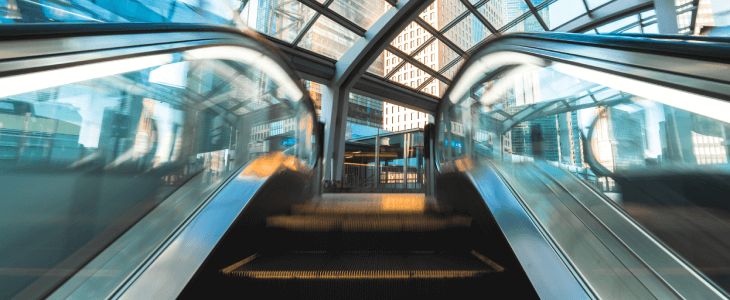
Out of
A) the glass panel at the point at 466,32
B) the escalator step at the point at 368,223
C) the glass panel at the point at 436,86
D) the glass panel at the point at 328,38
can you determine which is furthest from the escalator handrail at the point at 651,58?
the glass panel at the point at 436,86

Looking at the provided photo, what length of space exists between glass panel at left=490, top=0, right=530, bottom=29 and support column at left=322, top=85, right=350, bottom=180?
20.5 ft

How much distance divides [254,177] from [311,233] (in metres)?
0.75

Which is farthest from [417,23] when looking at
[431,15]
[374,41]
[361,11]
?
[361,11]

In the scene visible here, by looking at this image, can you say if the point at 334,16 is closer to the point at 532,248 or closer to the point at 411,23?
the point at 411,23

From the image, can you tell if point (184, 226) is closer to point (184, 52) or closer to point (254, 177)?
point (254, 177)

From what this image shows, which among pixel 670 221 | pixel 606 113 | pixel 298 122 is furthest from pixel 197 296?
pixel 298 122

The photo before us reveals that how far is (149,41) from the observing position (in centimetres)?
167

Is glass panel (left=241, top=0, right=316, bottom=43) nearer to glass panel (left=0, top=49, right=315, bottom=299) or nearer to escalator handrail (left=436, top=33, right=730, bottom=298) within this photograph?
glass panel (left=0, top=49, right=315, bottom=299)

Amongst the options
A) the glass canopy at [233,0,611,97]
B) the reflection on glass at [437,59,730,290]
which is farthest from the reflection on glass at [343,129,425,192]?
the reflection on glass at [437,59,730,290]

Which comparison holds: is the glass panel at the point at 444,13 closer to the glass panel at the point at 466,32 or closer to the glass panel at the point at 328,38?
the glass panel at the point at 466,32

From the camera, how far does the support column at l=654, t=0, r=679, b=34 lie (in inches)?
351

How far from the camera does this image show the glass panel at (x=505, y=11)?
11234 millimetres

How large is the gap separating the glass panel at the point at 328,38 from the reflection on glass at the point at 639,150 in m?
9.20

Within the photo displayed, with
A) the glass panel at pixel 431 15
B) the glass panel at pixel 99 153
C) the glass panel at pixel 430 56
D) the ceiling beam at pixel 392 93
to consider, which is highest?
the glass panel at pixel 431 15
